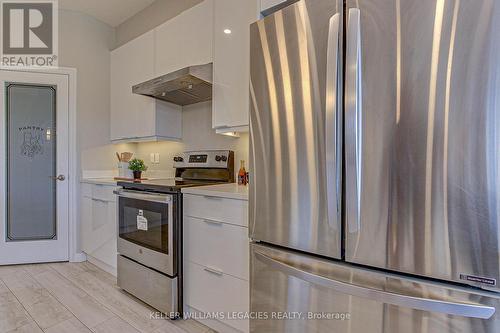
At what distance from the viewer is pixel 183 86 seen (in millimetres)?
2467

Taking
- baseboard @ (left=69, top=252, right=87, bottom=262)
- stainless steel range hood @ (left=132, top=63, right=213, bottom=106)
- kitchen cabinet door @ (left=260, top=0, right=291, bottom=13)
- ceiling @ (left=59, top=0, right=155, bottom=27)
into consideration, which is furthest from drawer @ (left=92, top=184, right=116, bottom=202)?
kitchen cabinet door @ (left=260, top=0, right=291, bottom=13)

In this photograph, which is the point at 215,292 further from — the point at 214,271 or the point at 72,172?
the point at 72,172

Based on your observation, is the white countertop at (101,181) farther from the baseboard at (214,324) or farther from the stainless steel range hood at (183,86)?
the baseboard at (214,324)

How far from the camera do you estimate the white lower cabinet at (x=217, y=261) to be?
1720 mm

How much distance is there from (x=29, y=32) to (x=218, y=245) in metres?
3.10

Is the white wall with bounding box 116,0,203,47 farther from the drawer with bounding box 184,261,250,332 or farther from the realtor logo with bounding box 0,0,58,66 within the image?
the drawer with bounding box 184,261,250,332

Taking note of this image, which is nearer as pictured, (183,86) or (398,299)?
(398,299)

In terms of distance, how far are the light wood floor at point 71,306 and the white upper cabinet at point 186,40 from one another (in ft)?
6.25

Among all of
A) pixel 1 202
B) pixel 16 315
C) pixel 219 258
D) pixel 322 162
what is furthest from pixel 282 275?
pixel 1 202

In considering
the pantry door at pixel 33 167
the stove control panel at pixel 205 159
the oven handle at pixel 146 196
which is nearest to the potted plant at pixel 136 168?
the stove control panel at pixel 205 159

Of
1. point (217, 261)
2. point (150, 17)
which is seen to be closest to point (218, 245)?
point (217, 261)

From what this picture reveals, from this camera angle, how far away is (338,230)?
1104 millimetres

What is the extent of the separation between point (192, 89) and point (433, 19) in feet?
6.29

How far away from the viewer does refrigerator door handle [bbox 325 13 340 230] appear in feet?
3.60
